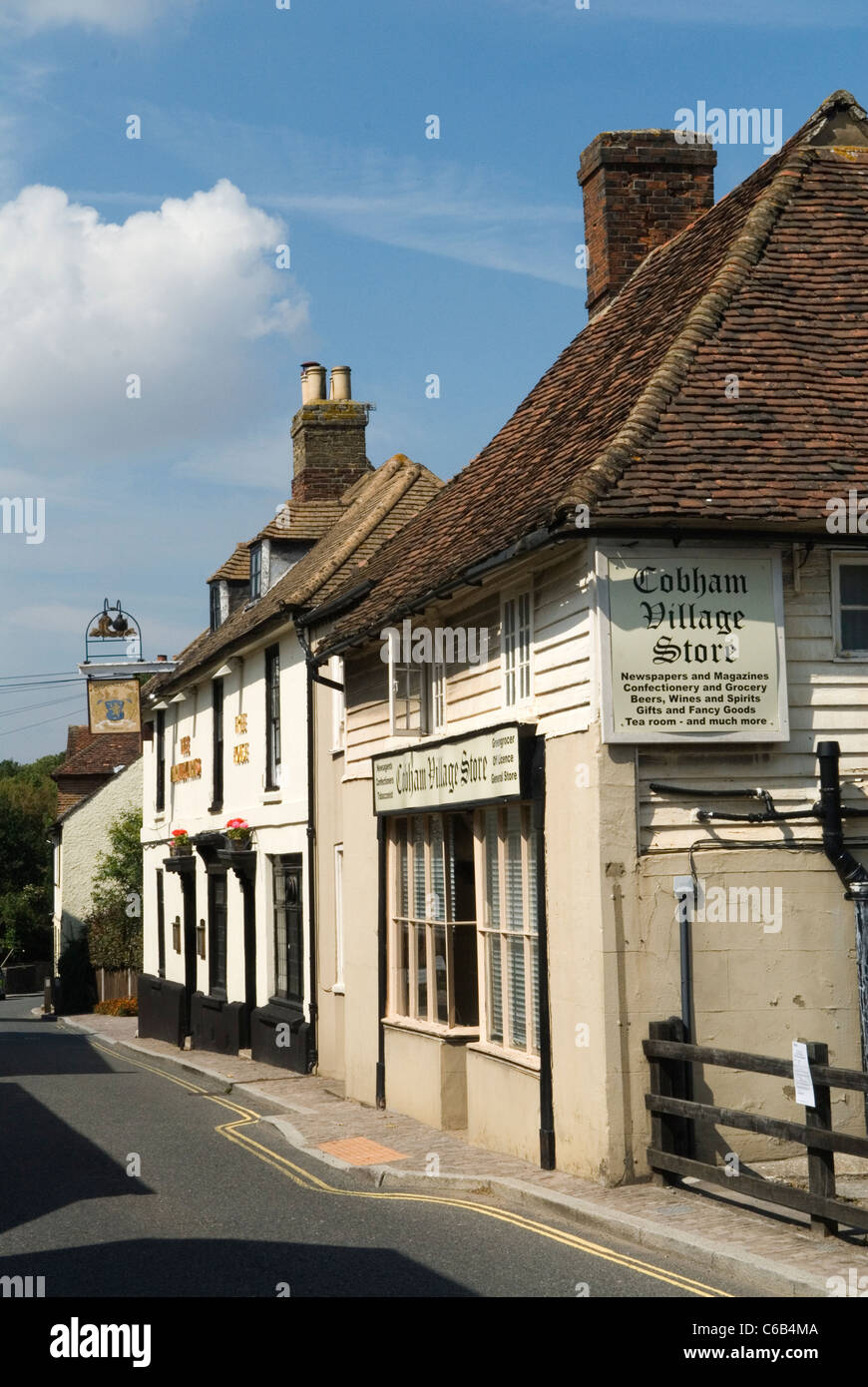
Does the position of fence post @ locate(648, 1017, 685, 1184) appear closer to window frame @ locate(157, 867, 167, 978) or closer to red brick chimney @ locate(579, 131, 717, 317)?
red brick chimney @ locate(579, 131, 717, 317)

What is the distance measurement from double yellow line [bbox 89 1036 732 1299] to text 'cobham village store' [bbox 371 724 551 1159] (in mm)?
1379

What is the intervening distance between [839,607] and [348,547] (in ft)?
39.8

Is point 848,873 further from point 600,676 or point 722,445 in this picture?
point 722,445

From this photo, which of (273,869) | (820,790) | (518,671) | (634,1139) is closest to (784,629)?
(820,790)

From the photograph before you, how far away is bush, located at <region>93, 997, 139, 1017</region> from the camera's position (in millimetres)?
44312

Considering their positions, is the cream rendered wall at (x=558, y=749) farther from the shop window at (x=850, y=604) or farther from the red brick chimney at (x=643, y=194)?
the red brick chimney at (x=643, y=194)

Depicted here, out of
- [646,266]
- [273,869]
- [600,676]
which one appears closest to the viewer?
[600,676]

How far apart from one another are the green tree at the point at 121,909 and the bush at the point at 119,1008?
1243mm

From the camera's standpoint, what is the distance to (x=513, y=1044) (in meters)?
13.1

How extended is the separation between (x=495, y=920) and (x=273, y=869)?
36.4ft

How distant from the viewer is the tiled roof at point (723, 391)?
1142 cm

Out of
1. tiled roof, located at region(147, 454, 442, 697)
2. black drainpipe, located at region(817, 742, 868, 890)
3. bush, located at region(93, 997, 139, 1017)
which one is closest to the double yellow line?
black drainpipe, located at region(817, 742, 868, 890)
